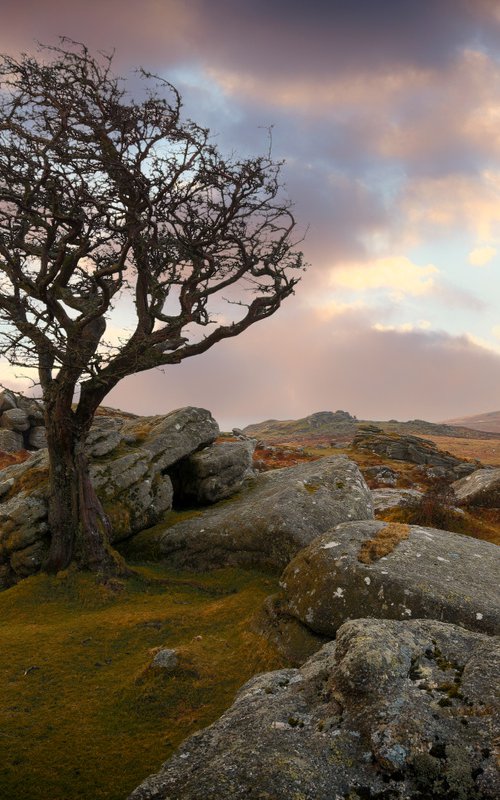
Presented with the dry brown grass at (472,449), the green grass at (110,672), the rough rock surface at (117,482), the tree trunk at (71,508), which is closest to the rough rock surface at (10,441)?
the rough rock surface at (117,482)

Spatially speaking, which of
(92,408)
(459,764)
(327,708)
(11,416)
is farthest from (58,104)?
(11,416)

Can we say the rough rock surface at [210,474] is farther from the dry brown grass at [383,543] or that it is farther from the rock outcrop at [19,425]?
the rock outcrop at [19,425]

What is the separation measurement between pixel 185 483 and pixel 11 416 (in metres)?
39.8

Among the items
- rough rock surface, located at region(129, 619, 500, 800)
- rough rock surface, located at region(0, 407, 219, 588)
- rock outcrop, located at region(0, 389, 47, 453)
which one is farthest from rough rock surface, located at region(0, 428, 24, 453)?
rough rock surface, located at region(129, 619, 500, 800)

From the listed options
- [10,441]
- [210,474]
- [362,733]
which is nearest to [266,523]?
[210,474]

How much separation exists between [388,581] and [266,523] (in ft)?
24.3

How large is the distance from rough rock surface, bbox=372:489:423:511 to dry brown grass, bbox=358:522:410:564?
43.7ft

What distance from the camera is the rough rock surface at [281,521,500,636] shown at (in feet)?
32.3

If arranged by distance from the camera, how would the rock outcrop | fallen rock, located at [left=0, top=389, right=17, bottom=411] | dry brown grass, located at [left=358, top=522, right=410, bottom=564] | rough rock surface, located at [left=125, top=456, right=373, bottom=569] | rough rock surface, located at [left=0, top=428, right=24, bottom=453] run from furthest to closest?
fallen rock, located at [left=0, top=389, right=17, bottom=411]
the rock outcrop
rough rock surface, located at [left=0, top=428, right=24, bottom=453]
rough rock surface, located at [left=125, top=456, right=373, bottom=569]
dry brown grass, located at [left=358, top=522, right=410, bottom=564]

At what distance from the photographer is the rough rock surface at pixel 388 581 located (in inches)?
388

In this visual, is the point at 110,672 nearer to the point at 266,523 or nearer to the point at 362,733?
the point at 362,733

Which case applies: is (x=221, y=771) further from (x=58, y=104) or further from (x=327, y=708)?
(x=58, y=104)

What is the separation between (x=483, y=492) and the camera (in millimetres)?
29875

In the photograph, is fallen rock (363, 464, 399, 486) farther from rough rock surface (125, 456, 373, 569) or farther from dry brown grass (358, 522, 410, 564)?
dry brown grass (358, 522, 410, 564)
